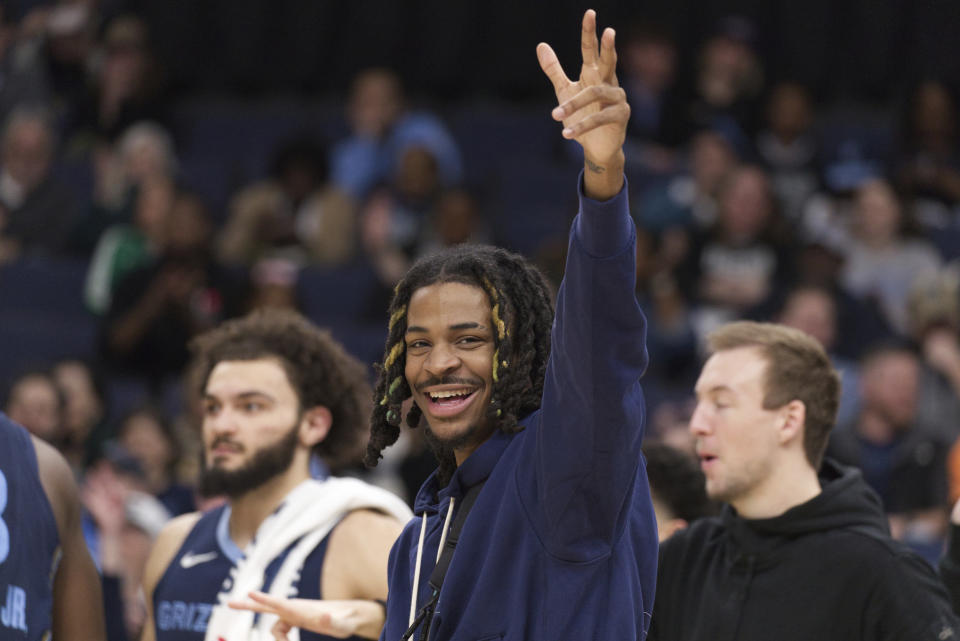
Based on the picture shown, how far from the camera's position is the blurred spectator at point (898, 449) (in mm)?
6461

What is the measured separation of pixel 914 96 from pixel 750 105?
111cm

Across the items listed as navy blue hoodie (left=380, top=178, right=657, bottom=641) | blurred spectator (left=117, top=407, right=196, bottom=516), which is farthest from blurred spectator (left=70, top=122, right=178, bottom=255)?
navy blue hoodie (left=380, top=178, right=657, bottom=641)

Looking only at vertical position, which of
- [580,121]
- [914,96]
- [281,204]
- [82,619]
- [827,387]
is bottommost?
[82,619]

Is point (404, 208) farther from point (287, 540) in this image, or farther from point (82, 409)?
point (287, 540)

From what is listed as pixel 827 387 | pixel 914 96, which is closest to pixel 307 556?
pixel 827 387

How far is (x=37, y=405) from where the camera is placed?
7.27 meters

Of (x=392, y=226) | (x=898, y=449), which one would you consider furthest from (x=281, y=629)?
(x=392, y=226)

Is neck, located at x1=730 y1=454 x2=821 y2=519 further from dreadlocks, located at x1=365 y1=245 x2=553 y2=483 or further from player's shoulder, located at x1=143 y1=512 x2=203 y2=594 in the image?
player's shoulder, located at x1=143 y1=512 x2=203 y2=594

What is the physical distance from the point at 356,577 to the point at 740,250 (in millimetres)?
5197

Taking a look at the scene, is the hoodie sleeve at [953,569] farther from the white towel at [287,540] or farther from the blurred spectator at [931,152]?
the blurred spectator at [931,152]

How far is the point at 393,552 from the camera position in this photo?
3.02 m

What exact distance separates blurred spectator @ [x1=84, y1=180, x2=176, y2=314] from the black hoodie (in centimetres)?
610

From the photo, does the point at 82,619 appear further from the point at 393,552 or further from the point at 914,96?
the point at 914,96

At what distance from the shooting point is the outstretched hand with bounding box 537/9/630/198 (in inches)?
93.4
